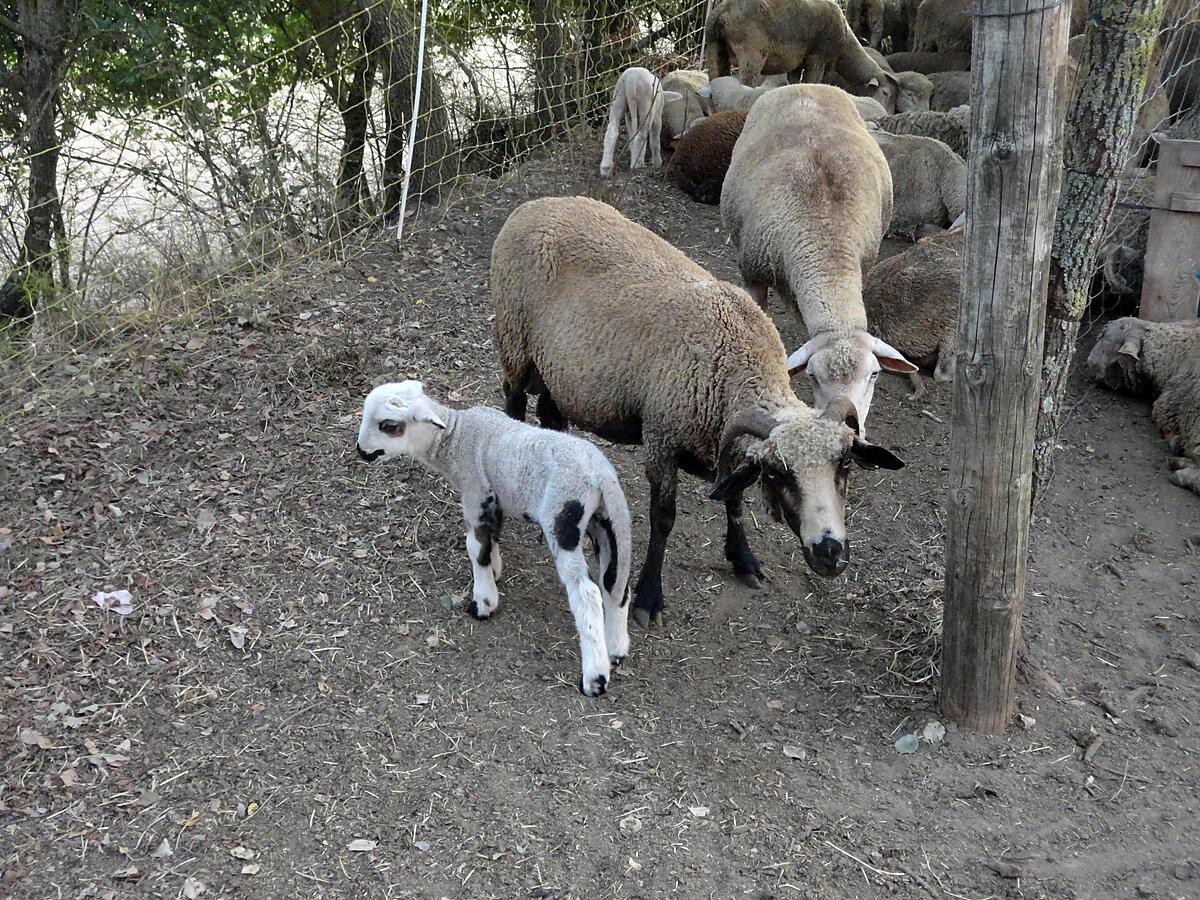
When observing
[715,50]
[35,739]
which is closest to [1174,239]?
[715,50]

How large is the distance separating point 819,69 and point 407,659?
34.2 feet

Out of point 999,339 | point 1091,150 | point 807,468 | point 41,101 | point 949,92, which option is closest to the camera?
point 999,339

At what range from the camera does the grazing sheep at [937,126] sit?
9547 mm

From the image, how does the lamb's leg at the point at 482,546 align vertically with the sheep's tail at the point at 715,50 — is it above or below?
below

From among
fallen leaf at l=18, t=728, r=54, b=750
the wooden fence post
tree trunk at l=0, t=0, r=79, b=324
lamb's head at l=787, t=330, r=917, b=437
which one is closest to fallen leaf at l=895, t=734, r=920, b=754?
lamb's head at l=787, t=330, r=917, b=437

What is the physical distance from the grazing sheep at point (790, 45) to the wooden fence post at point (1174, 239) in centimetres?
534

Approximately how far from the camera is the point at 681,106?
419 inches

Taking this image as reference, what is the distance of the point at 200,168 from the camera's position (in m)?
7.38

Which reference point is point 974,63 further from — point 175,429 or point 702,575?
point 175,429

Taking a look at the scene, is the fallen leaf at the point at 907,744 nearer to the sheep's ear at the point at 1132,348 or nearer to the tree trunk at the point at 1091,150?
the tree trunk at the point at 1091,150

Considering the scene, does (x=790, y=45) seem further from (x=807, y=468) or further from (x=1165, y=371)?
(x=807, y=468)

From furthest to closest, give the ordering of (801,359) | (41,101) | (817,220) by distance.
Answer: (41,101)
(817,220)
(801,359)

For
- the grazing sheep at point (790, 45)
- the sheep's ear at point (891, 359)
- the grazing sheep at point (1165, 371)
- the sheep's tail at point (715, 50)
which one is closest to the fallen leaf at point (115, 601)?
the sheep's ear at point (891, 359)

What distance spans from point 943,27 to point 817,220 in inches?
396
